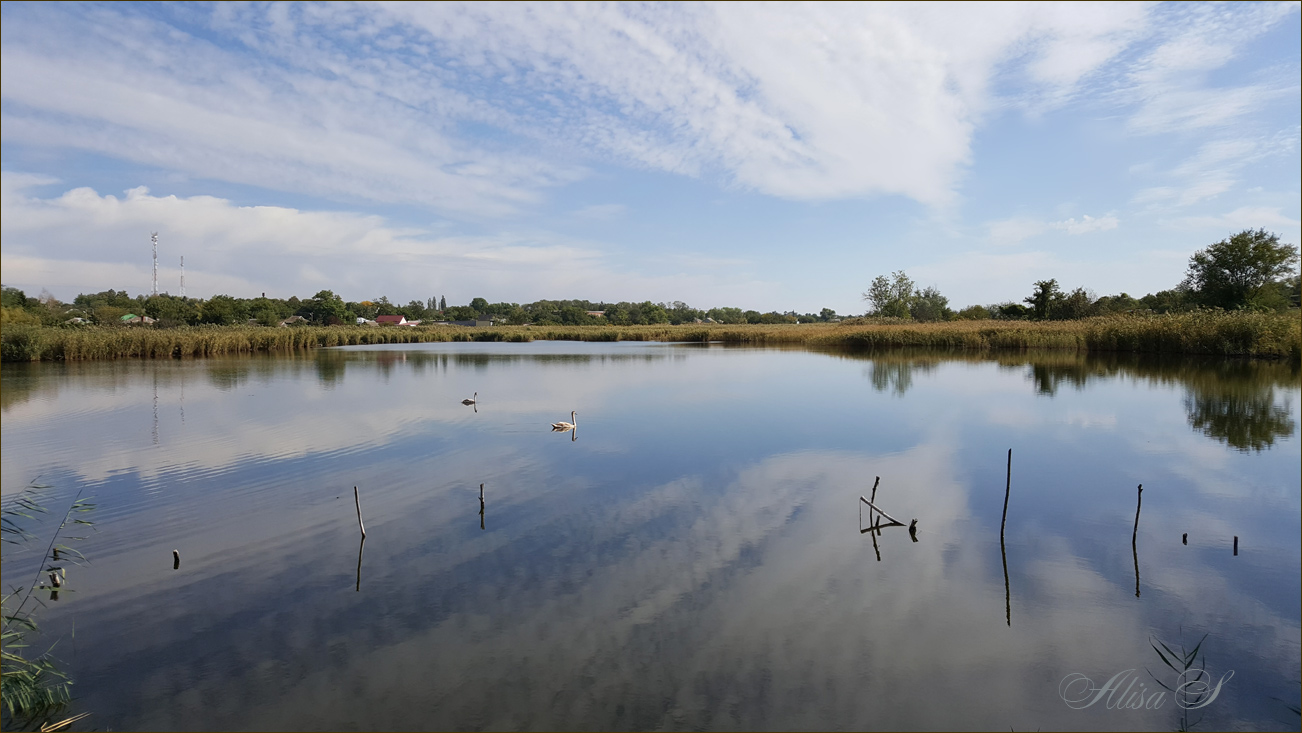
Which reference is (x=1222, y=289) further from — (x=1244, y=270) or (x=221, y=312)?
(x=221, y=312)

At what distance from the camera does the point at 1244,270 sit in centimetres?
3569

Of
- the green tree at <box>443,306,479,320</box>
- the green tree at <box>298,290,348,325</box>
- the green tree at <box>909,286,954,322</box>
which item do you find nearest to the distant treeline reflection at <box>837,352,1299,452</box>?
the green tree at <box>909,286,954,322</box>

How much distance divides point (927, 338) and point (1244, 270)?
54.4ft

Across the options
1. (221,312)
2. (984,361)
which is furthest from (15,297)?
(984,361)

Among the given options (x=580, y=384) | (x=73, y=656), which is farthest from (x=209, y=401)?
(x=73, y=656)

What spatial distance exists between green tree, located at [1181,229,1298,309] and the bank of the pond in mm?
7774

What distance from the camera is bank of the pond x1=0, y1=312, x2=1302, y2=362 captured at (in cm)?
2503

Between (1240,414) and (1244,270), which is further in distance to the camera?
(1244,270)

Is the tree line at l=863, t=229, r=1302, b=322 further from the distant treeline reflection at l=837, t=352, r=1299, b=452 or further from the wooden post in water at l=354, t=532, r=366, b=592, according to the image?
the wooden post in water at l=354, t=532, r=366, b=592

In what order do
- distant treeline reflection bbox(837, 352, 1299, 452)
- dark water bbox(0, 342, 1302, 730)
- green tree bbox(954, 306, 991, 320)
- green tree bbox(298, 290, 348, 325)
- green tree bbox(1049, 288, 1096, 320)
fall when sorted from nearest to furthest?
dark water bbox(0, 342, 1302, 730) → distant treeline reflection bbox(837, 352, 1299, 452) → green tree bbox(1049, 288, 1096, 320) → green tree bbox(954, 306, 991, 320) → green tree bbox(298, 290, 348, 325)

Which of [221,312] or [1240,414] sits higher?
[221,312]

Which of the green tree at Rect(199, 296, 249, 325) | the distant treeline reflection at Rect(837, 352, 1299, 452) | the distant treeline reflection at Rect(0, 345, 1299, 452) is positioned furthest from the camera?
the green tree at Rect(199, 296, 249, 325)

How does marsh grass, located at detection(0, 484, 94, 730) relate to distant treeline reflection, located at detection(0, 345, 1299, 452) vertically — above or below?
below

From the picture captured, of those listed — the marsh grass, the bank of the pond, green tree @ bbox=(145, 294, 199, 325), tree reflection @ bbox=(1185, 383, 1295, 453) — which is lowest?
the marsh grass
